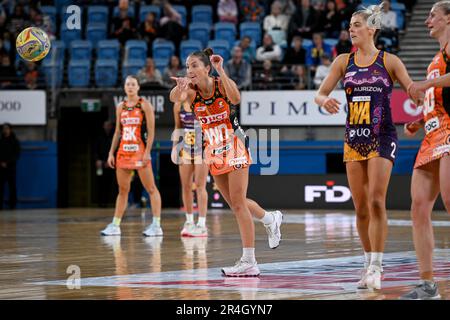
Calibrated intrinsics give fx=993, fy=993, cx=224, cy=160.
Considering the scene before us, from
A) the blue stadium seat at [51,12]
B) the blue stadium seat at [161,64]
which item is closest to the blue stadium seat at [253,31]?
the blue stadium seat at [161,64]

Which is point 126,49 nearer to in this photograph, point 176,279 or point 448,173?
point 176,279

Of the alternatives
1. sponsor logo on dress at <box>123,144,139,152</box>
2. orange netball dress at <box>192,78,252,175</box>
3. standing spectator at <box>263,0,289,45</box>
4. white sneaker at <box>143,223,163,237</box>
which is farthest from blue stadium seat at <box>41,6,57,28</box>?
orange netball dress at <box>192,78,252,175</box>

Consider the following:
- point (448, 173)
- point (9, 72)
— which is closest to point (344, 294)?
point (448, 173)

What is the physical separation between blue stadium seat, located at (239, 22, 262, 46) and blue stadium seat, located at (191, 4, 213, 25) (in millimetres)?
1365

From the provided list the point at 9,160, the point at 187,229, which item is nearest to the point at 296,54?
the point at 9,160

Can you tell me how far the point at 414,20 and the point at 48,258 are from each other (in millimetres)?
17799

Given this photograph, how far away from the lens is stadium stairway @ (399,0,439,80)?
82.7ft

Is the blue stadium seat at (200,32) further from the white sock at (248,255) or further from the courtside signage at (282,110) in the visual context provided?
the white sock at (248,255)

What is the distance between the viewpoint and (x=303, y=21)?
25.8 m

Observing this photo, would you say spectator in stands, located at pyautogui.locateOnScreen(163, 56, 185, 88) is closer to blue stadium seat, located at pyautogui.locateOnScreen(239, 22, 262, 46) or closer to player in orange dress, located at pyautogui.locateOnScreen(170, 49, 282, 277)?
blue stadium seat, located at pyautogui.locateOnScreen(239, 22, 262, 46)

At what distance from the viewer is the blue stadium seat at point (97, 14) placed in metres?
27.4

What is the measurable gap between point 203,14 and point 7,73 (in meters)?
5.58

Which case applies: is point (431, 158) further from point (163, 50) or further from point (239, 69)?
point (163, 50)

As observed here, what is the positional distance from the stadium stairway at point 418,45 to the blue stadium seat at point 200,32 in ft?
16.8
